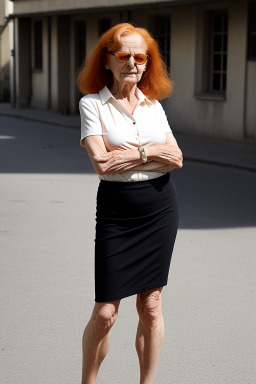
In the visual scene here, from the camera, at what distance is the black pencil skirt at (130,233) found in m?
3.85

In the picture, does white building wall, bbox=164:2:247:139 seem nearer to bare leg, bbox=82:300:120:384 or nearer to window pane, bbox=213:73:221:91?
window pane, bbox=213:73:221:91

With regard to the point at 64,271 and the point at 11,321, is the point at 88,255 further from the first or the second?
the point at 11,321

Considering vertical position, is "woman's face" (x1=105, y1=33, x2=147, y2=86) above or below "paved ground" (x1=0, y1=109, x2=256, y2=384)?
above

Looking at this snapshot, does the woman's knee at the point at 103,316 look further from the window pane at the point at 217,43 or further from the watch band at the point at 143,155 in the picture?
the window pane at the point at 217,43

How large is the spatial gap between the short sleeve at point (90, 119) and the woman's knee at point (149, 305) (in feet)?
2.53

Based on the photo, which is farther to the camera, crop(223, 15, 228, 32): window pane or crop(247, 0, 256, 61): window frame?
crop(223, 15, 228, 32): window pane

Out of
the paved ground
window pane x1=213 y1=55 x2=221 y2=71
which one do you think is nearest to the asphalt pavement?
window pane x1=213 y1=55 x2=221 y2=71

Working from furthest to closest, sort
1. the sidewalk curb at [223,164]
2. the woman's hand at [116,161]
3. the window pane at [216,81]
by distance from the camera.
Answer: the window pane at [216,81], the sidewalk curb at [223,164], the woman's hand at [116,161]

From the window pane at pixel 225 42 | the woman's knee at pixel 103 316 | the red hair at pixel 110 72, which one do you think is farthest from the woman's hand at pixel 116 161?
the window pane at pixel 225 42

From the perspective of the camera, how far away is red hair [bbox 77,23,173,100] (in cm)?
389

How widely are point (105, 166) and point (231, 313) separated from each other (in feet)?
7.48

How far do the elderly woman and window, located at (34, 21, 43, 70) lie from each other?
2744 cm

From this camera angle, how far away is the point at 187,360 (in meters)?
4.82

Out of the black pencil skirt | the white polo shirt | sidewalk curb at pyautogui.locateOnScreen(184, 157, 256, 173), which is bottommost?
sidewalk curb at pyautogui.locateOnScreen(184, 157, 256, 173)
